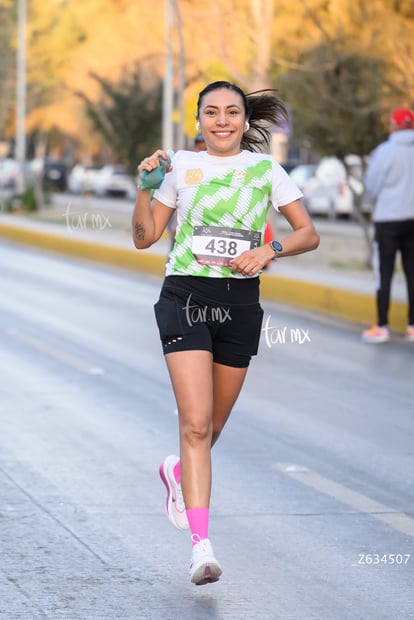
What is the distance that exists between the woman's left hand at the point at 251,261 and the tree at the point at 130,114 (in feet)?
94.8

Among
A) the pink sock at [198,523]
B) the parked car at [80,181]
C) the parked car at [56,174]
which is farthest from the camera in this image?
the parked car at [56,174]

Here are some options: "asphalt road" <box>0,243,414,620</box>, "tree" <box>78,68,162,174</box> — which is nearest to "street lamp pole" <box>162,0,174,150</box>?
"tree" <box>78,68,162,174</box>

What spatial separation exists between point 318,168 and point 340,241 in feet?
42.5

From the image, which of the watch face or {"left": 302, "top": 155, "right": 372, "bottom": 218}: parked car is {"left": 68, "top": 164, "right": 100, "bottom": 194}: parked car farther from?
the watch face

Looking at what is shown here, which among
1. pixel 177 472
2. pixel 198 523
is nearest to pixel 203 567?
pixel 198 523

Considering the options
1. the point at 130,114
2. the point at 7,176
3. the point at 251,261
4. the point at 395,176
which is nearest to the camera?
the point at 251,261

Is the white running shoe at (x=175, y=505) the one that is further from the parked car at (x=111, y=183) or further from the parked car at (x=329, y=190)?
the parked car at (x=111, y=183)

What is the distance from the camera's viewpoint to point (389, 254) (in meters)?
13.4

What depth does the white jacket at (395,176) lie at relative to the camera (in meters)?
13.2

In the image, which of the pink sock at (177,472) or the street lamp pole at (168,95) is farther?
the street lamp pole at (168,95)

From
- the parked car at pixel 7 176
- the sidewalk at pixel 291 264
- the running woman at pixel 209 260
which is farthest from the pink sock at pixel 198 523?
the parked car at pixel 7 176

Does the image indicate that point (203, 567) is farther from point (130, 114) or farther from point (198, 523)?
point (130, 114)

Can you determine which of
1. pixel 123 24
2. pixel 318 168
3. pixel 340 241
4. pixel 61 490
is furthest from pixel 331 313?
pixel 123 24

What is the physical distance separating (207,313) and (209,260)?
0.21 m
